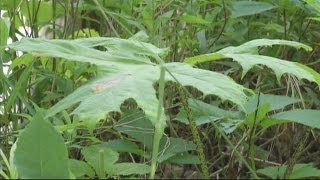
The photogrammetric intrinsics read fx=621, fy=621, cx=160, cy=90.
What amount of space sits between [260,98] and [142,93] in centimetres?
36

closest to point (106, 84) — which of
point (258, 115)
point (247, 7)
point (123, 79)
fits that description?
point (123, 79)

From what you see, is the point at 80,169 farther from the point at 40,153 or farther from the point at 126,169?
the point at 40,153

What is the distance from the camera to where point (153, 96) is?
608 mm

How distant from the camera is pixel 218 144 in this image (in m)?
1.17

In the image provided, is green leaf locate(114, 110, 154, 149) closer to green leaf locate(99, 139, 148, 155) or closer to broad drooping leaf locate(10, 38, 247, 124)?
green leaf locate(99, 139, 148, 155)

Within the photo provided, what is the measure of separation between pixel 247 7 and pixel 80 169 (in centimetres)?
68

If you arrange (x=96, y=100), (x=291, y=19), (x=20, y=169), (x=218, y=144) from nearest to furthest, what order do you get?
1. (x=20, y=169)
2. (x=96, y=100)
3. (x=218, y=144)
4. (x=291, y=19)

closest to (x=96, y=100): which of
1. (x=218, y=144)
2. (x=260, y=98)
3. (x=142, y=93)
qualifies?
(x=142, y=93)

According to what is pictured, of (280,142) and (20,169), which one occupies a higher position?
(20,169)

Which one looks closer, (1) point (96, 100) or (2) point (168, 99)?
(1) point (96, 100)

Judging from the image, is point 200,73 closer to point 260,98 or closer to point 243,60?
point 243,60

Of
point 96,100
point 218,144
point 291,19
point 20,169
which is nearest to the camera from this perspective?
point 20,169

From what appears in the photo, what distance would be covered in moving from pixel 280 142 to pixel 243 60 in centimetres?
58

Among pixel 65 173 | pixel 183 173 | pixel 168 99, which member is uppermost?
pixel 65 173
